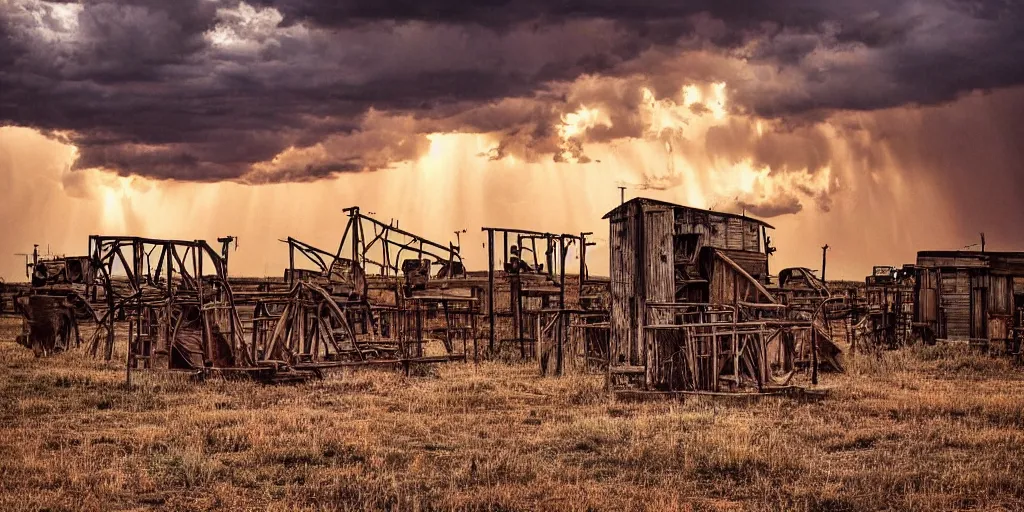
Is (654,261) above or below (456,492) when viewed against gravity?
above

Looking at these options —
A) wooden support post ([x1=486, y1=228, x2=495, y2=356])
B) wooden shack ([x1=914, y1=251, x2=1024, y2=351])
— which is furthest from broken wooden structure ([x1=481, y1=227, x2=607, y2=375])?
wooden shack ([x1=914, y1=251, x2=1024, y2=351])

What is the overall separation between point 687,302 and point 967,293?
1834 cm

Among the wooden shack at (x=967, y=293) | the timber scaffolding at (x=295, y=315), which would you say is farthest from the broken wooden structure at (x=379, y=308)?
the wooden shack at (x=967, y=293)

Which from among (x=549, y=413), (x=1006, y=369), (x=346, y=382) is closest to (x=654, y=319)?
(x=549, y=413)

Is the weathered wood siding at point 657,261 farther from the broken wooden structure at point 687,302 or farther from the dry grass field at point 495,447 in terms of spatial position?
the dry grass field at point 495,447

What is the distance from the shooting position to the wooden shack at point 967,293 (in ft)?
120

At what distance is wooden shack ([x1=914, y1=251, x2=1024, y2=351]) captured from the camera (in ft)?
120

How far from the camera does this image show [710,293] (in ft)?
85.2

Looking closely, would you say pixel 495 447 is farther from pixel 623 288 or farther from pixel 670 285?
pixel 623 288

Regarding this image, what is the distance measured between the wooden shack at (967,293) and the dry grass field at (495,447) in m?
12.5

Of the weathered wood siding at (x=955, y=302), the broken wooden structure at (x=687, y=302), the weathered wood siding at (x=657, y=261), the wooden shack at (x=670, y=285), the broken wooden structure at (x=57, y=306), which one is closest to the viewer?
the broken wooden structure at (x=687, y=302)

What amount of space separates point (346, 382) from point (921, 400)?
14166mm

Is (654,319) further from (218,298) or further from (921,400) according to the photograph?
(218,298)

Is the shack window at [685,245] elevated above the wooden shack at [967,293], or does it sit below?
above
